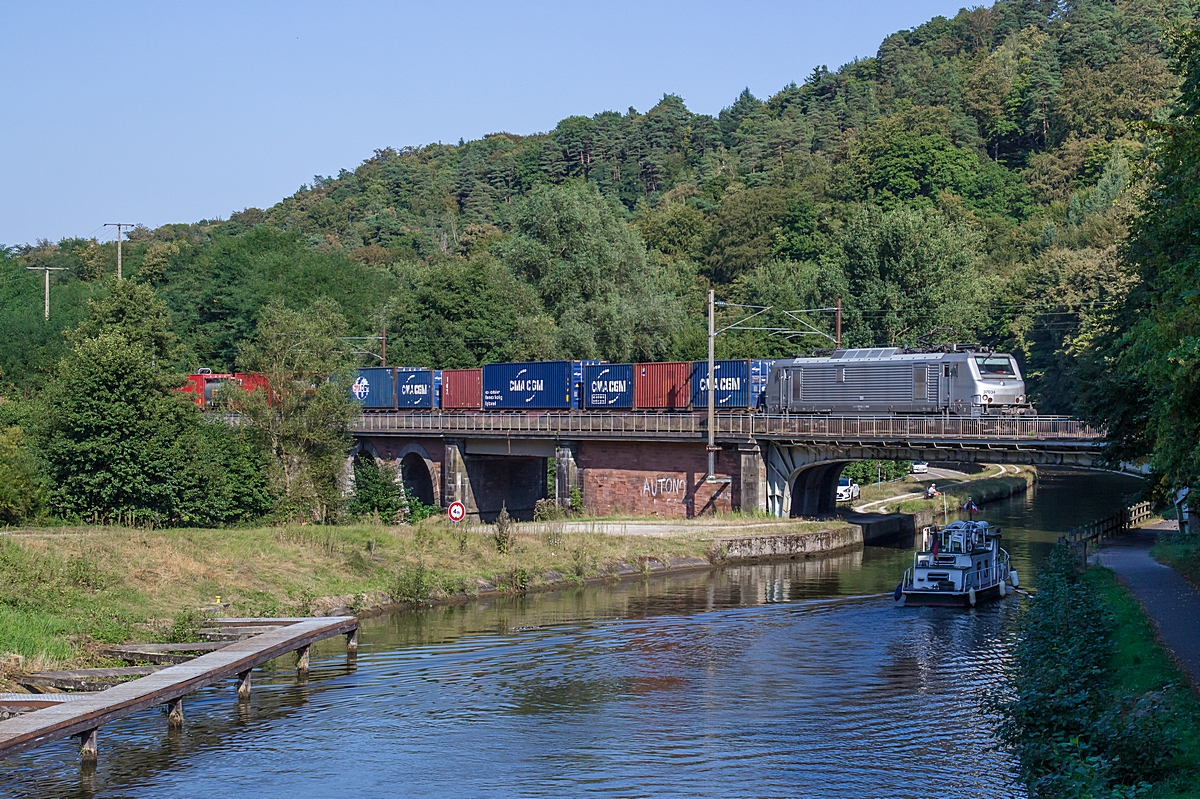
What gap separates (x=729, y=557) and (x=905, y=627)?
16675 millimetres

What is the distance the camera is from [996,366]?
53594 mm

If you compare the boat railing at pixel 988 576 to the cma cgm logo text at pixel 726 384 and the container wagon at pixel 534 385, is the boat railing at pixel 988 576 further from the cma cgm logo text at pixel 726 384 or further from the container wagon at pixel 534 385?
the container wagon at pixel 534 385

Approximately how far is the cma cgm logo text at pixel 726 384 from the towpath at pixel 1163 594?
2079 centimetres

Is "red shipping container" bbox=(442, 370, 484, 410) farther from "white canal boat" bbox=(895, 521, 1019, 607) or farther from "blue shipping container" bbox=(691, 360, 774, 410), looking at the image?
"white canal boat" bbox=(895, 521, 1019, 607)

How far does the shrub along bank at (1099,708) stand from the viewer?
1670 cm

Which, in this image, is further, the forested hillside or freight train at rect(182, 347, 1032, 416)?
the forested hillside

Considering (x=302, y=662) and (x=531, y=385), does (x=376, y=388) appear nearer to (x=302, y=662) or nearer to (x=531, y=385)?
(x=531, y=385)

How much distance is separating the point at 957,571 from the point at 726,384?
2704 cm

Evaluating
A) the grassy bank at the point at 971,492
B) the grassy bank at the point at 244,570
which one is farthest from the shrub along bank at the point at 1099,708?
the grassy bank at the point at 971,492

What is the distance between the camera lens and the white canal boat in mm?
36969

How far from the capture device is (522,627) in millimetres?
35469

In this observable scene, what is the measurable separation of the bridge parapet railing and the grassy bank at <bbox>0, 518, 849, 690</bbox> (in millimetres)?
7582

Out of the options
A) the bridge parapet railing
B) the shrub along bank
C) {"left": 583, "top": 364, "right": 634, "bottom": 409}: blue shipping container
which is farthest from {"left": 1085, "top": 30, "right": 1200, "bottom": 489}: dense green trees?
{"left": 583, "top": 364, "right": 634, "bottom": 409}: blue shipping container

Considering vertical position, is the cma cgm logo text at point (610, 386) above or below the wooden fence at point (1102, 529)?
above
